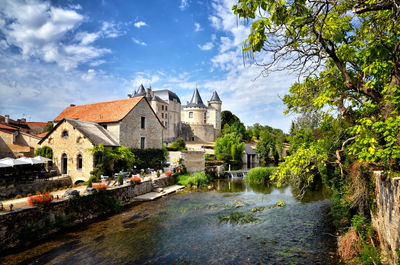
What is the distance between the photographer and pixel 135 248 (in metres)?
8.56

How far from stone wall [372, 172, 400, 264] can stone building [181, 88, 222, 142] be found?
53766mm

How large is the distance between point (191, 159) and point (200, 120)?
115ft

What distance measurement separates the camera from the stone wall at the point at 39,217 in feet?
27.3

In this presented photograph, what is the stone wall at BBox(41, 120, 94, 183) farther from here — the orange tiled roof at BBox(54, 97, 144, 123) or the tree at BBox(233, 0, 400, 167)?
the tree at BBox(233, 0, 400, 167)

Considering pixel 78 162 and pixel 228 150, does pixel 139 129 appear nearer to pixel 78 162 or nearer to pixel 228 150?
pixel 78 162

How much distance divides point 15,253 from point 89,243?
2.39 meters

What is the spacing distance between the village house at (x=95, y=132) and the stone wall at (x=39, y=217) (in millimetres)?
6329

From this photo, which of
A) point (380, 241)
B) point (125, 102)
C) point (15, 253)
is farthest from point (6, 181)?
point (380, 241)

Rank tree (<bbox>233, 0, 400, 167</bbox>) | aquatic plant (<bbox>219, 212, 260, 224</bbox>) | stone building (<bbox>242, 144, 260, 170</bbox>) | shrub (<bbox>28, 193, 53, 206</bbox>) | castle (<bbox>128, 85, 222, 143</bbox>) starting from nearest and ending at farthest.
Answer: tree (<bbox>233, 0, 400, 167</bbox>) < shrub (<bbox>28, 193, 53, 206</bbox>) < aquatic plant (<bbox>219, 212, 260, 224</bbox>) < stone building (<bbox>242, 144, 260, 170</bbox>) < castle (<bbox>128, 85, 222, 143</bbox>)

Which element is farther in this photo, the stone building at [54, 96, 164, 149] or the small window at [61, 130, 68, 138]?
the stone building at [54, 96, 164, 149]

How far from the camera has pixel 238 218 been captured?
1189cm

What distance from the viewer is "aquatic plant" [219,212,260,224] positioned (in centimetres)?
1141

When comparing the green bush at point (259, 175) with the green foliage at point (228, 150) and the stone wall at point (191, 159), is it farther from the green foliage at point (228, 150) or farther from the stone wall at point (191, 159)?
the green foliage at point (228, 150)

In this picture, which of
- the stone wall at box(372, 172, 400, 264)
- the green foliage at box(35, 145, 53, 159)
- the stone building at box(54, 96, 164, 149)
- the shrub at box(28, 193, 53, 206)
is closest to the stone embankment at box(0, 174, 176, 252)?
the shrub at box(28, 193, 53, 206)
